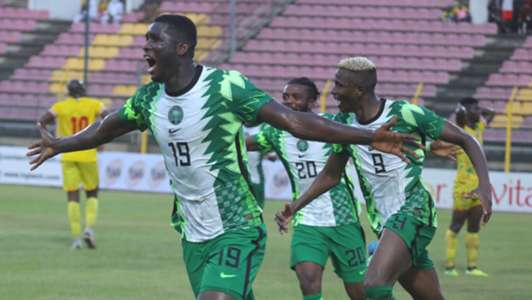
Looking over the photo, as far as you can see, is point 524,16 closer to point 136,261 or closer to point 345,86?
point 136,261

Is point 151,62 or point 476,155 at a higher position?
point 151,62

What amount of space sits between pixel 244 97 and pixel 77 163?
11.2m

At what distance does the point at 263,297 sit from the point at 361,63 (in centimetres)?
462

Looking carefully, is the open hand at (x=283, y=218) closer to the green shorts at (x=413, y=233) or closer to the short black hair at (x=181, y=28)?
the green shorts at (x=413, y=233)

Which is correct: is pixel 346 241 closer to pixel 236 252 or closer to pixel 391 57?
pixel 236 252

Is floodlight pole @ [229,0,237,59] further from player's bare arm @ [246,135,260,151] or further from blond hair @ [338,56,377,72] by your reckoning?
blond hair @ [338,56,377,72]

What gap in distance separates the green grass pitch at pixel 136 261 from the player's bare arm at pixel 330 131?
613 centimetres

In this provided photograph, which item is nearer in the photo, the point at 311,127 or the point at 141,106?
the point at 311,127

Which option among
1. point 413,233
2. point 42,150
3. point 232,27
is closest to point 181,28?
point 42,150

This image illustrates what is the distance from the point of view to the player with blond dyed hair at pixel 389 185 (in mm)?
9641

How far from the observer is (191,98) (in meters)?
7.84

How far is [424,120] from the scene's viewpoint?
9.57 metres

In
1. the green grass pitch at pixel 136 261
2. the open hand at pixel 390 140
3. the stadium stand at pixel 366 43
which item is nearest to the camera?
the open hand at pixel 390 140

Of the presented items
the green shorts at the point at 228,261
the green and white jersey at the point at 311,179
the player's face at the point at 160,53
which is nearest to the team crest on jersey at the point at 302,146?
the green and white jersey at the point at 311,179
